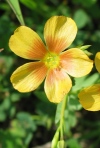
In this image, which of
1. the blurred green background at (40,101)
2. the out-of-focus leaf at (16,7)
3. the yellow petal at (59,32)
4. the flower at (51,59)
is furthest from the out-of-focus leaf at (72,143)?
the out-of-focus leaf at (16,7)

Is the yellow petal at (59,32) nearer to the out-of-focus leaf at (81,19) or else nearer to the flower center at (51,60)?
the flower center at (51,60)

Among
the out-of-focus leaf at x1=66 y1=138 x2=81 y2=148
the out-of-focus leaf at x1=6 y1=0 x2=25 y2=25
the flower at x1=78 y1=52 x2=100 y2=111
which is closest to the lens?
the flower at x1=78 y1=52 x2=100 y2=111

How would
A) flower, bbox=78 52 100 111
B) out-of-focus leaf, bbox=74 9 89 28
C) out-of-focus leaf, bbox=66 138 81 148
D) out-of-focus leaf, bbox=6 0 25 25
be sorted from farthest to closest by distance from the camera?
out-of-focus leaf, bbox=74 9 89 28, out-of-focus leaf, bbox=66 138 81 148, out-of-focus leaf, bbox=6 0 25 25, flower, bbox=78 52 100 111

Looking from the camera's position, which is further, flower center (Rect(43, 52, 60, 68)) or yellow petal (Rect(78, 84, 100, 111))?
flower center (Rect(43, 52, 60, 68))

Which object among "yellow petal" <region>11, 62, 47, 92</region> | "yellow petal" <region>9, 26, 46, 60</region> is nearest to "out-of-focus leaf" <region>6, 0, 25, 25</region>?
"yellow petal" <region>9, 26, 46, 60</region>

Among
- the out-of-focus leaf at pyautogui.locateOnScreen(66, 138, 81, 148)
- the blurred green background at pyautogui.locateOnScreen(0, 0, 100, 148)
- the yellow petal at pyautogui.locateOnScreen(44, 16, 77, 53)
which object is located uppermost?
the yellow petal at pyautogui.locateOnScreen(44, 16, 77, 53)

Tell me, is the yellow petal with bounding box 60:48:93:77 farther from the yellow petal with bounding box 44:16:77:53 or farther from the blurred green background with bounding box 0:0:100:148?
the blurred green background with bounding box 0:0:100:148
